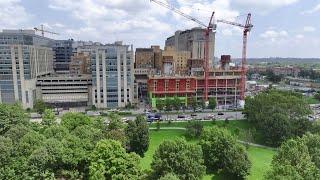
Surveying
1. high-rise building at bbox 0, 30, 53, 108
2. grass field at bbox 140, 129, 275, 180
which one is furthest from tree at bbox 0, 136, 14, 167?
high-rise building at bbox 0, 30, 53, 108

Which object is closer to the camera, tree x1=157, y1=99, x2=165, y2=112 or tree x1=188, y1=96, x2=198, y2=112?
tree x1=157, y1=99, x2=165, y2=112

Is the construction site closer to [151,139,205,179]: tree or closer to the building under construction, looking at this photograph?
the building under construction

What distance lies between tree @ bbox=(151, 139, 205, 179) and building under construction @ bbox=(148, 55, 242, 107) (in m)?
50.8

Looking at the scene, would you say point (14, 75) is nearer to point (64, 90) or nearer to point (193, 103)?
point (64, 90)

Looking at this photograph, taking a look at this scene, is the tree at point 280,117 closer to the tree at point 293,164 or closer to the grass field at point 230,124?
the grass field at point 230,124

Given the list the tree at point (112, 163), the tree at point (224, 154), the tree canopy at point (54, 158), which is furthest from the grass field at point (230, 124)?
the tree at point (112, 163)

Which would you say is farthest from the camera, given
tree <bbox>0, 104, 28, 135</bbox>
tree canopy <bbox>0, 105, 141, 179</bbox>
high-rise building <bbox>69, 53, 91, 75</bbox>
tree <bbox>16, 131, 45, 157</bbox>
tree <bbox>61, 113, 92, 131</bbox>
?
high-rise building <bbox>69, 53, 91, 75</bbox>

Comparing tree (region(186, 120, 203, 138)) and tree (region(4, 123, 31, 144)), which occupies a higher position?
tree (region(4, 123, 31, 144))

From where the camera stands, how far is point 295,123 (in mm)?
55781

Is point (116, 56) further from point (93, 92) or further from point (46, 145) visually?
point (46, 145)

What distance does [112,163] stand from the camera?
34.0 metres

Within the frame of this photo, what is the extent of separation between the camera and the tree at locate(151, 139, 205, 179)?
113 feet

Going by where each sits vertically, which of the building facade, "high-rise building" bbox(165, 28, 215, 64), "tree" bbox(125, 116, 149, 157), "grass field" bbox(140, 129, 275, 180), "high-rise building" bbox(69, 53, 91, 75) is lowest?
"grass field" bbox(140, 129, 275, 180)

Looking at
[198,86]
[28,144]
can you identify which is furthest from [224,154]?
[198,86]
